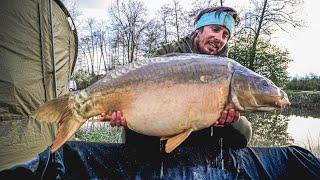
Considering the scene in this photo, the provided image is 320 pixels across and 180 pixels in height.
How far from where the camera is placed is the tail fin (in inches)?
67.5

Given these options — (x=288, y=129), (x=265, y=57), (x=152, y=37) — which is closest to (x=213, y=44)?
(x=288, y=129)

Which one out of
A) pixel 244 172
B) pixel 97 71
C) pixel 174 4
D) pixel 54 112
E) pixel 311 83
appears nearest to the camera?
pixel 54 112

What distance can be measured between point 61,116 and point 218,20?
136 centimetres

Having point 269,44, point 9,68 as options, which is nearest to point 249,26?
point 269,44

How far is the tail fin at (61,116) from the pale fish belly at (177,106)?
0.25 m

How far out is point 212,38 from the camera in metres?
2.68

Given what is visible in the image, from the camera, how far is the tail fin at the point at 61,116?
5.63ft

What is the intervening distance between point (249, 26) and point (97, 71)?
15880 mm

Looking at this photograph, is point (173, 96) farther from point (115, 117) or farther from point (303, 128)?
point (303, 128)

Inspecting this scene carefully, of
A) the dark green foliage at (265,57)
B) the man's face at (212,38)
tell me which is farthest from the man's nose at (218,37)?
the dark green foliage at (265,57)

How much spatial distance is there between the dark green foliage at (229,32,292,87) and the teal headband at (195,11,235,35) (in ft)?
46.9

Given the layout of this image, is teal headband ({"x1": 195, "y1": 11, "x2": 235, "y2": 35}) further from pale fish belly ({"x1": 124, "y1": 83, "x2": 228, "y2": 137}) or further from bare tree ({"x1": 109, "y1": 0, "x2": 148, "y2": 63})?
bare tree ({"x1": 109, "y1": 0, "x2": 148, "y2": 63})

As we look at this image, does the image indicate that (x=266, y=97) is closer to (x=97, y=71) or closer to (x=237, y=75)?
(x=237, y=75)

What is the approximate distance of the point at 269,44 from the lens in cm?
1756
